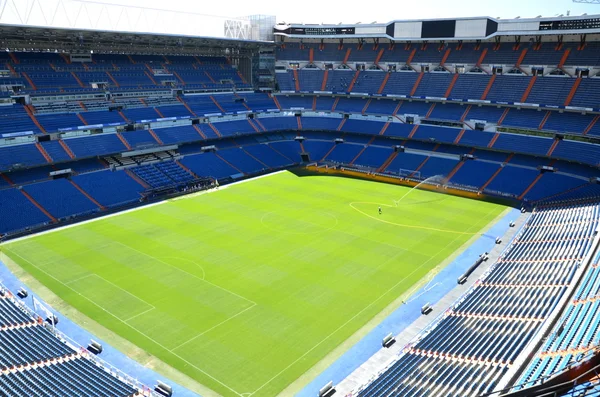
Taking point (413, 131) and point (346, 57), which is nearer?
point (413, 131)

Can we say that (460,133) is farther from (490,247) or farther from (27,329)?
(27,329)

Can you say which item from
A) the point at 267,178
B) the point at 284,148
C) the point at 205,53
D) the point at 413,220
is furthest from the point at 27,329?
the point at 205,53

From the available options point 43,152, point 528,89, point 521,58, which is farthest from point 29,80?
point 521,58

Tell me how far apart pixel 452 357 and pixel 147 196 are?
36163mm

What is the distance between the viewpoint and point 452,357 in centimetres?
1970

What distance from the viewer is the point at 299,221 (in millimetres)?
40750

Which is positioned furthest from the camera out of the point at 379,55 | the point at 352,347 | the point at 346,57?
the point at 346,57

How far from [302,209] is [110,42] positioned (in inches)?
1347

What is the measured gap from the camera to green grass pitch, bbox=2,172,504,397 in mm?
22750

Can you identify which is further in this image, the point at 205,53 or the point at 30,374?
the point at 205,53

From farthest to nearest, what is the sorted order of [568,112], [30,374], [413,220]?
[568,112] → [413,220] → [30,374]

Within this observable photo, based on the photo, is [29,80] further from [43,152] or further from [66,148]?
[43,152]

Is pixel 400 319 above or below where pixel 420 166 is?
below

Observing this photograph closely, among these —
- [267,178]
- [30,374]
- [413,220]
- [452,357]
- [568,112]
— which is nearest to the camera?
[30,374]
